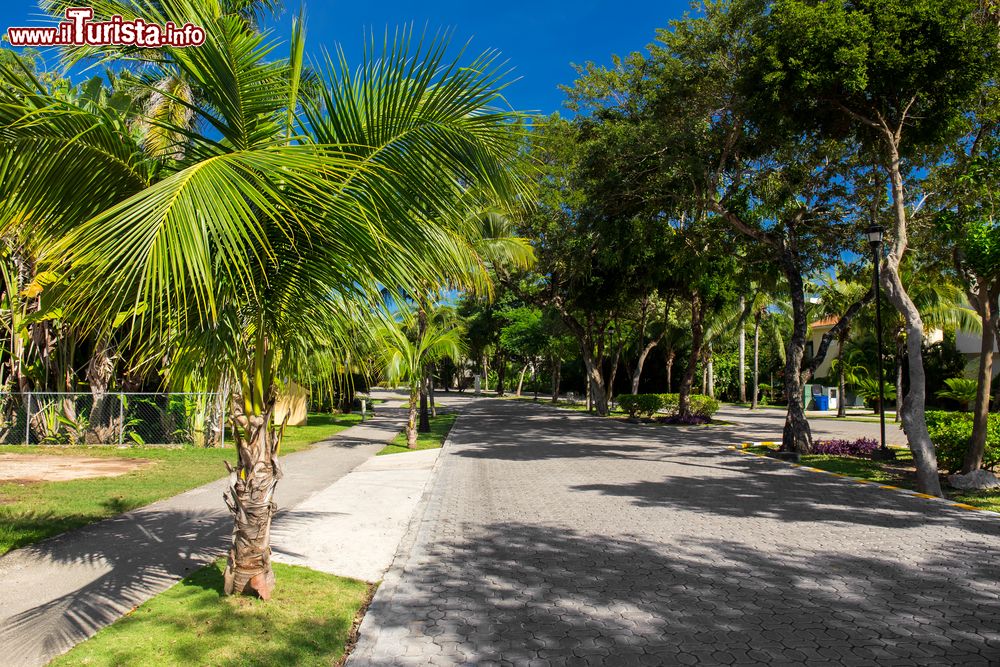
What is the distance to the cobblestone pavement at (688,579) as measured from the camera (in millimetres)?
4234

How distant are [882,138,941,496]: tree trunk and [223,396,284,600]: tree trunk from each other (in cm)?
880

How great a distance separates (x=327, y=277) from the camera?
4457 mm

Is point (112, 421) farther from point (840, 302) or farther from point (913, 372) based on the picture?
point (840, 302)

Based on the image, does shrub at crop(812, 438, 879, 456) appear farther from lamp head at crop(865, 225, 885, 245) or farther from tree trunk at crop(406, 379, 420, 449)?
tree trunk at crop(406, 379, 420, 449)

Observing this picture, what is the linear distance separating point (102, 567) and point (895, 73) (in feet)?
39.5

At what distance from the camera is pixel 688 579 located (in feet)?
18.5

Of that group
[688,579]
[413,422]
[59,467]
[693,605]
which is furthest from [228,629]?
[413,422]

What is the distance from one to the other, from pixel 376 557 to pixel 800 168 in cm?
1323

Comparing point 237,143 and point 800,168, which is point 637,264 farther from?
point 237,143

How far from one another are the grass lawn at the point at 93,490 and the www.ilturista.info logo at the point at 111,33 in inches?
186

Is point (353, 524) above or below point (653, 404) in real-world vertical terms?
below

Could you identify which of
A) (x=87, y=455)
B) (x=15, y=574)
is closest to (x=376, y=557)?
(x=15, y=574)

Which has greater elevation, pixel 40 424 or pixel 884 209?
pixel 884 209

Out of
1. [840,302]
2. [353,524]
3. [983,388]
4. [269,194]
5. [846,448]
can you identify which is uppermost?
[840,302]
